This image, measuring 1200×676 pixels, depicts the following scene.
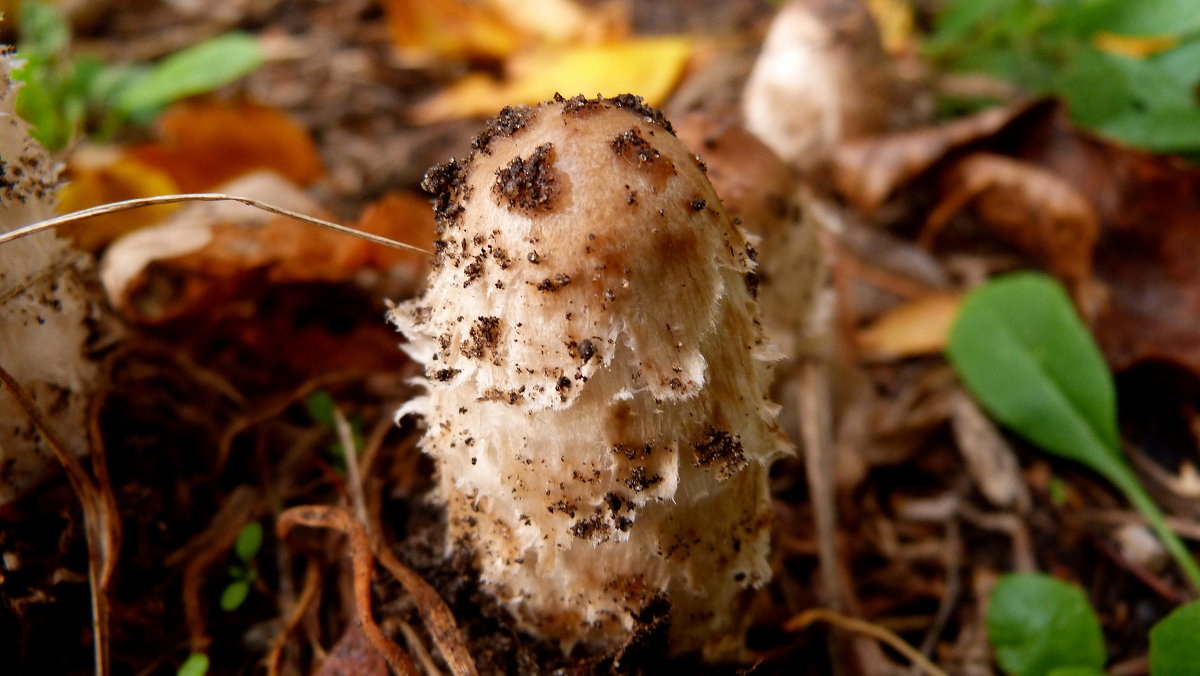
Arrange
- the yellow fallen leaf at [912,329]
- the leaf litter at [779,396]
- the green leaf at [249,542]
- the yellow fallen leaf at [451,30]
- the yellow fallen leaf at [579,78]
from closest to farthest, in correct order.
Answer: the leaf litter at [779,396] → the green leaf at [249,542] → the yellow fallen leaf at [912,329] → the yellow fallen leaf at [579,78] → the yellow fallen leaf at [451,30]

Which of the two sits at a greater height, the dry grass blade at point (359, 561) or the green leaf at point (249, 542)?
the green leaf at point (249, 542)

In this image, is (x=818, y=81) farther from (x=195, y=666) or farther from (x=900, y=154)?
(x=195, y=666)

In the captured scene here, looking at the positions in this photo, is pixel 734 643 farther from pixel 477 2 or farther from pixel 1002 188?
pixel 477 2

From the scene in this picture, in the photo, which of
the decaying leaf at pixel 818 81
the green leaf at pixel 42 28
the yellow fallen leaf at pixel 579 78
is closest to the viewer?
the green leaf at pixel 42 28

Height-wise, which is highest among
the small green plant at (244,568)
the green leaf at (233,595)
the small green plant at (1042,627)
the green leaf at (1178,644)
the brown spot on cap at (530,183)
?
the brown spot on cap at (530,183)

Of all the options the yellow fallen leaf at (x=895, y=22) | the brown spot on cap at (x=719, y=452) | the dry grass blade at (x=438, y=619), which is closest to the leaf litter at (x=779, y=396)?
the dry grass blade at (x=438, y=619)

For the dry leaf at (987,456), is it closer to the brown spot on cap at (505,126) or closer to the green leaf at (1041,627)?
the green leaf at (1041,627)
